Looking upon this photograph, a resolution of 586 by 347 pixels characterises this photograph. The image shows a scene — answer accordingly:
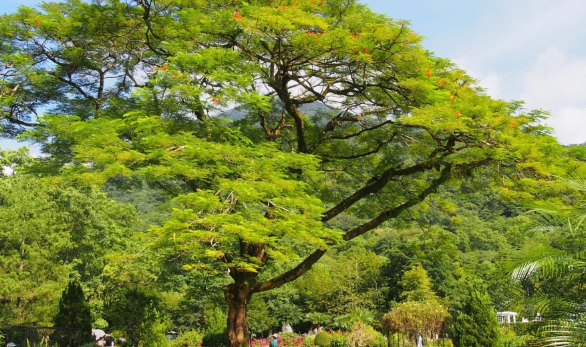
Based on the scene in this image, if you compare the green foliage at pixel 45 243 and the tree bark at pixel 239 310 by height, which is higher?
the green foliage at pixel 45 243

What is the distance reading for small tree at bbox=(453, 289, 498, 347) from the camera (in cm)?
1196

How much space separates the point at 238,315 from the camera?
937 cm

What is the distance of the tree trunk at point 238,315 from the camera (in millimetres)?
9211

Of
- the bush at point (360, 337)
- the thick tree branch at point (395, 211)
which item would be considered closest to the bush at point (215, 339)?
the bush at point (360, 337)

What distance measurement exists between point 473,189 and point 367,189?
7.65 ft

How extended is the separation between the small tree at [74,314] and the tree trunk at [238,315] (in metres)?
6.47

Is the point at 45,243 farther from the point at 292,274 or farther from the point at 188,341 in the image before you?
the point at 292,274

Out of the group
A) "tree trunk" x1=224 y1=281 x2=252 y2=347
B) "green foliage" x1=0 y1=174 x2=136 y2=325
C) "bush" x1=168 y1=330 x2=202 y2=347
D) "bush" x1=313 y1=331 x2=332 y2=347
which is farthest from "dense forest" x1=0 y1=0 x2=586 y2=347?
"bush" x1=313 y1=331 x2=332 y2=347

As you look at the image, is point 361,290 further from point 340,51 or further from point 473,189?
point 340,51

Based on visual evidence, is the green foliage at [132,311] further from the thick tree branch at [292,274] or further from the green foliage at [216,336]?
the thick tree branch at [292,274]

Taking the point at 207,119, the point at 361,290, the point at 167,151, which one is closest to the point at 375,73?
the point at 207,119

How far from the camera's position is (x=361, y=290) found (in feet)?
108

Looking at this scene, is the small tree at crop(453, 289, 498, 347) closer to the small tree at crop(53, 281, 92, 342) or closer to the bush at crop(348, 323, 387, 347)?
the bush at crop(348, 323, 387, 347)

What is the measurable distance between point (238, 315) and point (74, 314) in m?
6.86
